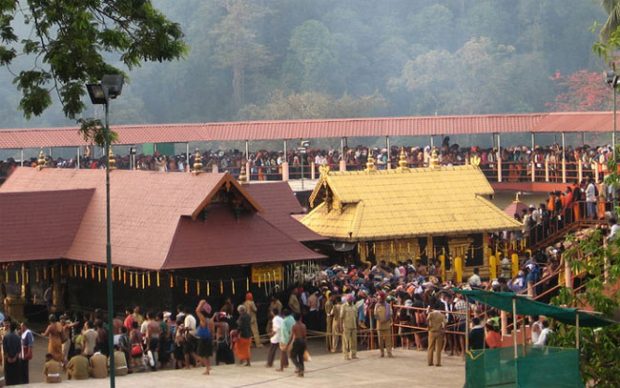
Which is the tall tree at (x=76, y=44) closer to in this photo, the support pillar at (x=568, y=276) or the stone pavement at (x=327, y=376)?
the stone pavement at (x=327, y=376)

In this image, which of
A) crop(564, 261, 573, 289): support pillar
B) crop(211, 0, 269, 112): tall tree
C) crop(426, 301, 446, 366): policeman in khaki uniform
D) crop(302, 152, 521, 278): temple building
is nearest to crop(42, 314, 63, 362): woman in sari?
crop(426, 301, 446, 366): policeman in khaki uniform

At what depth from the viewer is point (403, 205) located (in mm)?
38469

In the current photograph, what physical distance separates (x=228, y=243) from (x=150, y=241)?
1.51 metres

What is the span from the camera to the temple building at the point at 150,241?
3131 cm

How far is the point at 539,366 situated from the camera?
20109 mm

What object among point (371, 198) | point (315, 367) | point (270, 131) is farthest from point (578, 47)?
point (315, 367)

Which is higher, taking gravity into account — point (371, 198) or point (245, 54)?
point (245, 54)

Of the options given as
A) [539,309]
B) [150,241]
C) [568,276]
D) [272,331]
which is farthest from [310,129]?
[539,309]

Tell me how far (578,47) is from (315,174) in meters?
43.0

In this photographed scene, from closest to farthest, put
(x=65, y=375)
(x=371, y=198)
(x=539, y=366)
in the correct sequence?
(x=539, y=366) < (x=65, y=375) < (x=371, y=198)

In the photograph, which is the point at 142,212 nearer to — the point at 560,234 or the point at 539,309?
the point at 560,234

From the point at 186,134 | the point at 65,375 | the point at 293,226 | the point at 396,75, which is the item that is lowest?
the point at 65,375

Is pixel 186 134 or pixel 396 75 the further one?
pixel 396 75

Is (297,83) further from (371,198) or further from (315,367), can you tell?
(315,367)
